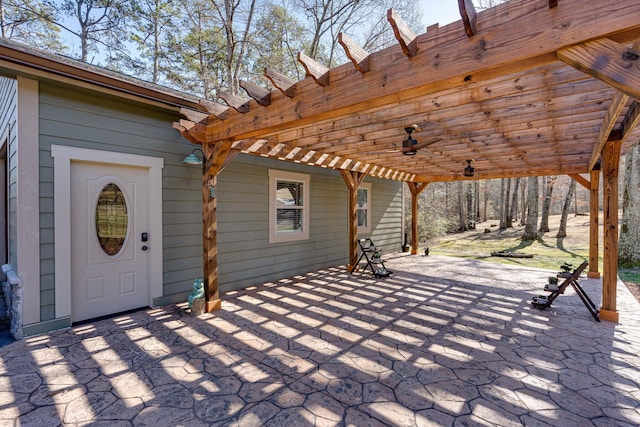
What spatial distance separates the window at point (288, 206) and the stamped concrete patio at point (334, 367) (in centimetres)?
169

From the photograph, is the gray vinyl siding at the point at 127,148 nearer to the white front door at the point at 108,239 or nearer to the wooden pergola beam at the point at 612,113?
the white front door at the point at 108,239

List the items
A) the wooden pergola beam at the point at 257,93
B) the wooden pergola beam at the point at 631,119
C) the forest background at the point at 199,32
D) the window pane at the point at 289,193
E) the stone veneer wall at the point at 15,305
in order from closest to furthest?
the wooden pergola beam at the point at 631,119 < the wooden pergola beam at the point at 257,93 < the stone veneer wall at the point at 15,305 < the window pane at the point at 289,193 < the forest background at the point at 199,32

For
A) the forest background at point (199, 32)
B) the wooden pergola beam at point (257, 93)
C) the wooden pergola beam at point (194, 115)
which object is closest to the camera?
the wooden pergola beam at point (257, 93)

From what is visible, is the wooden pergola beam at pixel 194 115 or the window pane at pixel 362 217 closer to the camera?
the wooden pergola beam at pixel 194 115

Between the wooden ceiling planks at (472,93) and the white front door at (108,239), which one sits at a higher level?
the wooden ceiling planks at (472,93)

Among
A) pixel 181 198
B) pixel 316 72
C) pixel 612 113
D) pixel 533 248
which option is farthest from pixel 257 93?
pixel 533 248

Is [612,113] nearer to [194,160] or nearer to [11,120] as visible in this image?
[194,160]

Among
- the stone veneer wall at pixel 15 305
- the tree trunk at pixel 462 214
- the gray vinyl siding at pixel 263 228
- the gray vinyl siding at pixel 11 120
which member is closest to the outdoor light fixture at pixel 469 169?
the gray vinyl siding at pixel 263 228

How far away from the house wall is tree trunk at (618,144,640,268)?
692 centimetres

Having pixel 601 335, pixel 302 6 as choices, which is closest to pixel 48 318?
pixel 601 335

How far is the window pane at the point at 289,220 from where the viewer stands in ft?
Answer: 19.2

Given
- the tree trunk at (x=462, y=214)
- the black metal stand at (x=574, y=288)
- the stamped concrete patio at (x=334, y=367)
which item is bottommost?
the stamped concrete patio at (x=334, y=367)

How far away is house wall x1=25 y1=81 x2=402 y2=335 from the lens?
3227mm

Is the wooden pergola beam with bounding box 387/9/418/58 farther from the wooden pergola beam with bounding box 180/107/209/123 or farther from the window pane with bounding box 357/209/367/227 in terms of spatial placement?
the window pane with bounding box 357/209/367/227
